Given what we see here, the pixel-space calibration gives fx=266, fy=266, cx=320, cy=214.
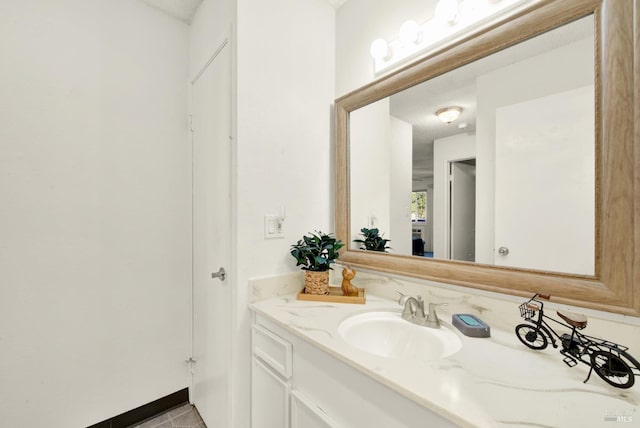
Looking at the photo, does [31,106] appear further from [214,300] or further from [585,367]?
[585,367]

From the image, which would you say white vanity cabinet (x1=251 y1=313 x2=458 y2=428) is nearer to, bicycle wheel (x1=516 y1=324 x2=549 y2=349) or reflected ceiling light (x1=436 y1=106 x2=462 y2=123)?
bicycle wheel (x1=516 y1=324 x2=549 y2=349)

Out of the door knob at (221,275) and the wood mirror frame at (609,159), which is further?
the door knob at (221,275)

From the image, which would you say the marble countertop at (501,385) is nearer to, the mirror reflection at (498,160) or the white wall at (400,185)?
the mirror reflection at (498,160)

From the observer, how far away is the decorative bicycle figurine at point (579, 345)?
0.59m

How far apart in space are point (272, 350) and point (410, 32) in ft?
4.74

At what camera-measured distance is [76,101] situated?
55.4 inches

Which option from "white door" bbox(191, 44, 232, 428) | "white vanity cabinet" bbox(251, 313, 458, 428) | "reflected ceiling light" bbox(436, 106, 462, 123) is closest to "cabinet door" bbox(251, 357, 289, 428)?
"white vanity cabinet" bbox(251, 313, 458, 428)

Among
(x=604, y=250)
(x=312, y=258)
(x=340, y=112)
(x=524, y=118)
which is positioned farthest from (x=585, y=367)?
(x=340, y=112)

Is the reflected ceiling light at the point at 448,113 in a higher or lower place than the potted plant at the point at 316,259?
higher

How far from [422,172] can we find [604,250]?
64cm

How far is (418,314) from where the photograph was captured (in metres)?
1.00

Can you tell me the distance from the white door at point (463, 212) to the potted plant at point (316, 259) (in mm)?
525

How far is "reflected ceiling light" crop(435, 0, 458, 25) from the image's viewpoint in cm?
101

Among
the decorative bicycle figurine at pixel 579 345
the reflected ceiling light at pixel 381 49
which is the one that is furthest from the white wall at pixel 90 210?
the decorative bicycle figurine at pixel 579 345
